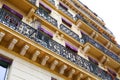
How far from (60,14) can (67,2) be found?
321 cm

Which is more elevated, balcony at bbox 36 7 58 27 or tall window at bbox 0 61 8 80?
balcony at bbox 36 7 58 27

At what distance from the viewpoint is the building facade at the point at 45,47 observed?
9.98 meters

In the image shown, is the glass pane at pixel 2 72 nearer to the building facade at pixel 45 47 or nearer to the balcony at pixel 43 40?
the building facade at pixel 45 47

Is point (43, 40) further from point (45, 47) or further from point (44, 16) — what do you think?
point (44, 16)

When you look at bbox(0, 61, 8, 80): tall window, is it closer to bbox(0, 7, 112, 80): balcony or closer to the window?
the window

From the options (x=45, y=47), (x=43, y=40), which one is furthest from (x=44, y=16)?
(x=45, y=47)

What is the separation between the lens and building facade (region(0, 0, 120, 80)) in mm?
9977

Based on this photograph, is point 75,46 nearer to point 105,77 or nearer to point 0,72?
point 105,77

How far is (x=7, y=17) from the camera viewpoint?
11242 millimetres

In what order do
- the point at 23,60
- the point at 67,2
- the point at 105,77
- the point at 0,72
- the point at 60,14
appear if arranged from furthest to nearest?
1. the point at 67,2
2. the point at 60,14
3. the point at 105,77
4. the point at 23,60
5. the point at 0,72

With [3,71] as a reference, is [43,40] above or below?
above

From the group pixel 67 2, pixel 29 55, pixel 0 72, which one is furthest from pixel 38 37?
pixel 67 2

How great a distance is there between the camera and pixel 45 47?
10.9 m

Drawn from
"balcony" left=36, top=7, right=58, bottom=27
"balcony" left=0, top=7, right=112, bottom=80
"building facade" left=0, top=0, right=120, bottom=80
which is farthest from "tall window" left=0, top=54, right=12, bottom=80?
"balcony" left=36, top=7, right=58, bottom=27
